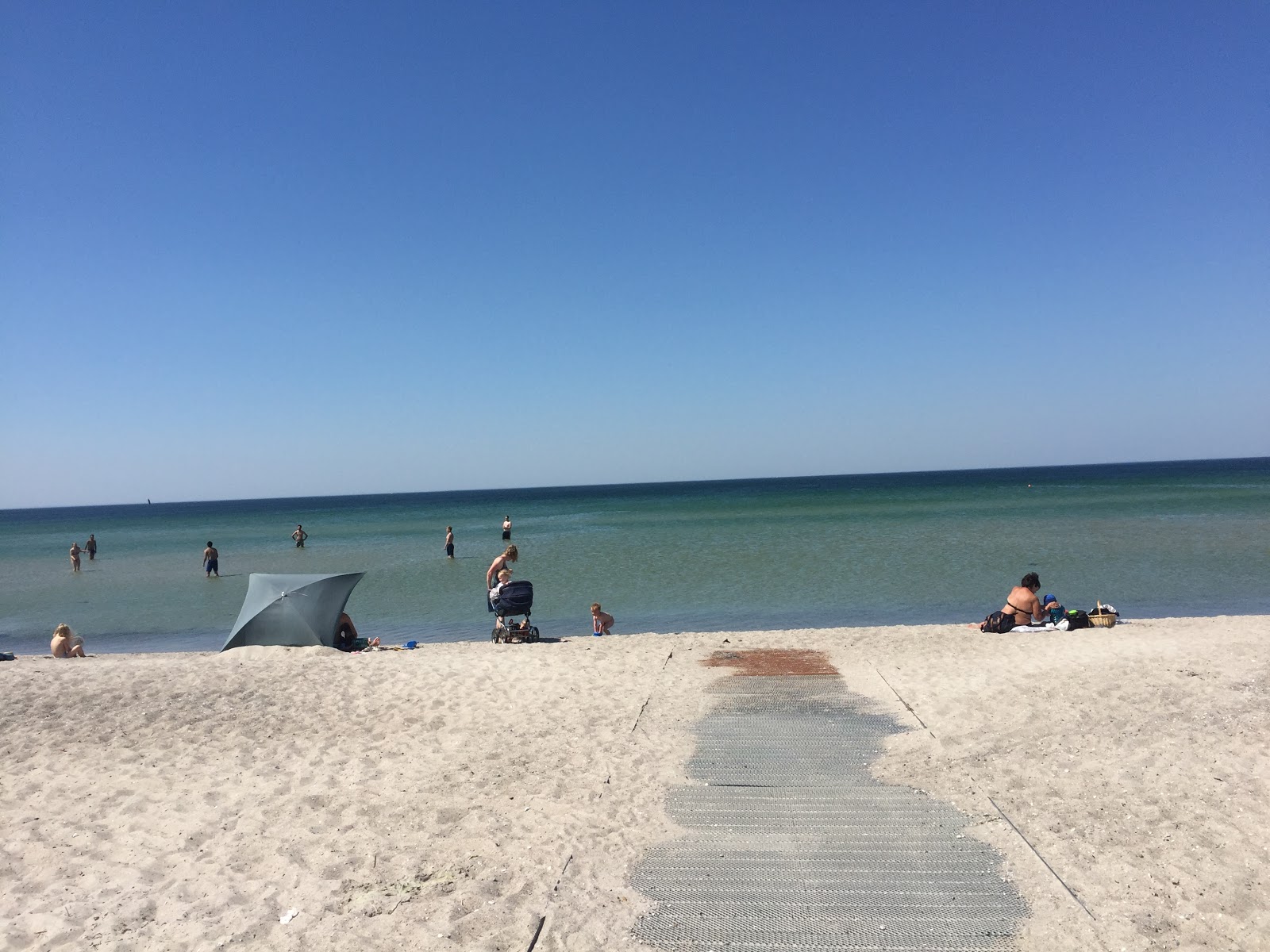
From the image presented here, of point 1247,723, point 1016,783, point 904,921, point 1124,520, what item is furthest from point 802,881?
point 1124,520

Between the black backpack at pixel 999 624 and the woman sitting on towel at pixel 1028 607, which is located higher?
the woman sitting on towel at pixel 1028 607

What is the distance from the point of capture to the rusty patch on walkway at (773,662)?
9461 millimetres

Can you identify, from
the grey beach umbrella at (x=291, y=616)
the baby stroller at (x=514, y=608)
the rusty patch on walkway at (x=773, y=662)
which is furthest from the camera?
the baby stroller at (x=514, y=608)

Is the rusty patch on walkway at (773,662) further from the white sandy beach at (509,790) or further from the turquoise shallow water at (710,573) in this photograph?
the turquoise shallow water at (710,573)

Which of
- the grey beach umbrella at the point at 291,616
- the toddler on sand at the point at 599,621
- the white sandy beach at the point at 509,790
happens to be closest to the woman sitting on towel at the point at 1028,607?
the white sandy beach at the point at 509,790

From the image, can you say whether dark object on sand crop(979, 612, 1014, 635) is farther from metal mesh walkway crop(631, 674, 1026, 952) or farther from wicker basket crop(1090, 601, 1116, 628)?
metal mesh walkway crop(631, 674, 1026, 952)

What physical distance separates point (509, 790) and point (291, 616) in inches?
263

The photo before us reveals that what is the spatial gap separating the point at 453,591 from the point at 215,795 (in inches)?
574

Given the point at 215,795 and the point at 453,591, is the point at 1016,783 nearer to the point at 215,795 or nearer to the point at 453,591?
the point at 215,795

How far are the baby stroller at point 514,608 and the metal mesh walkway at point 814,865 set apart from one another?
20.4 ft

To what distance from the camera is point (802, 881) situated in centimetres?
453

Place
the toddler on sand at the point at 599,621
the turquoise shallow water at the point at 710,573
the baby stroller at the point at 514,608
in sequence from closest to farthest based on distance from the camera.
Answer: the baby stroller at the point at 514,608 → the toddler on sand at the point at 599,621 → the turquoise shallow water at the point at 710,573

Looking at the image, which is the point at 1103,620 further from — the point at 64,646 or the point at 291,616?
the point at 64,646

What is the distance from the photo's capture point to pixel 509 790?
20.0 feet
